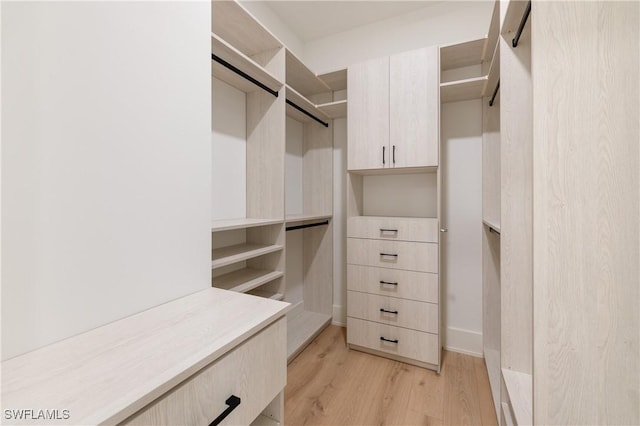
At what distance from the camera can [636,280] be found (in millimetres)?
691

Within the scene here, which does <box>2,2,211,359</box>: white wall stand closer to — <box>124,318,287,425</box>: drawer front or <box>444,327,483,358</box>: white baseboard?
<box>124,318,287,425</box>: drawer front

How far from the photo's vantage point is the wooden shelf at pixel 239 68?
144 cm

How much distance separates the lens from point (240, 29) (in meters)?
1.70

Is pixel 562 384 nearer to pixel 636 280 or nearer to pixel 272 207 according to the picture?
pixel 636 280

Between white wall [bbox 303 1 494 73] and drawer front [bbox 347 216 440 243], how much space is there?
1.44 meters

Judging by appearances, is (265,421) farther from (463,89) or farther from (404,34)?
(404,34)

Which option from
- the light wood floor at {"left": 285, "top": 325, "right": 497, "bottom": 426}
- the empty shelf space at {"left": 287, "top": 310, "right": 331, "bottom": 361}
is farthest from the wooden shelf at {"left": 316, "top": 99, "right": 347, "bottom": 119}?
the light wood floor at {"left": 285, "top": 325, "right": 497, "bottom": 426}

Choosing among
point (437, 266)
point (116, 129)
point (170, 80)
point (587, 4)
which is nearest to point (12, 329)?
point (116, 129)

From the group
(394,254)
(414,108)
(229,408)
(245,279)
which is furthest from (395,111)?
(229,408)

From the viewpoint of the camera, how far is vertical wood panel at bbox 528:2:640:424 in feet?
2.30

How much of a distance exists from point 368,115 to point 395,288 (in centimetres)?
130

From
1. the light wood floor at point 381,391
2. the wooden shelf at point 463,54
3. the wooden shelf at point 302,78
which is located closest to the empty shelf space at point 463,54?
the wooden shelf at point 463,54

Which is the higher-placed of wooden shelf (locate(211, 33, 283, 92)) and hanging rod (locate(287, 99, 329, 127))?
wooden shelf (locate(211, 33, 283, 92))

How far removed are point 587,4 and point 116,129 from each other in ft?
4.33
